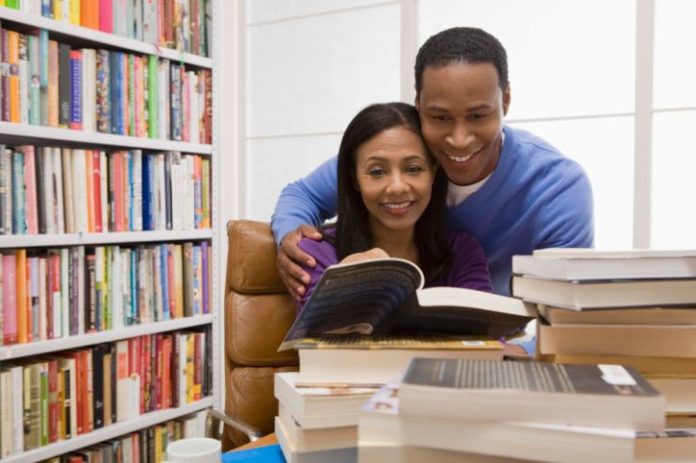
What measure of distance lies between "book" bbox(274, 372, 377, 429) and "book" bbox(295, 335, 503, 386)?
4 centimetres

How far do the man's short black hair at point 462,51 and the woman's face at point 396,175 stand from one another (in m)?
0.12

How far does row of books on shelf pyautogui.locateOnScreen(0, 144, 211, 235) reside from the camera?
6.17 ft

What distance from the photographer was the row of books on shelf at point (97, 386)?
1.88 m

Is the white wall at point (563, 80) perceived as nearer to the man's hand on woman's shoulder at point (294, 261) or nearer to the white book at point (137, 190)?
the white book at point (137, 190)

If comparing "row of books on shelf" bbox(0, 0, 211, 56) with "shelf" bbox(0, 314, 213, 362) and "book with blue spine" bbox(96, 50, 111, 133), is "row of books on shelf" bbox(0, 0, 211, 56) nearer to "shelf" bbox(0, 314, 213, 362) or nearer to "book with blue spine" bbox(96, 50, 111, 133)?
"book with blue spine" bbox(96, 50, 111, 133)

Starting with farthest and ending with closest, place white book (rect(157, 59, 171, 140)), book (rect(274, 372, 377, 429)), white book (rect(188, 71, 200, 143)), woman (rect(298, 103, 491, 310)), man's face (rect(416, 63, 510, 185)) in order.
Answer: white book (rect(188, 71, 200, 143)), white book (rect(157, 59, 171, 140)), woman (rect(298, 103, 491, 310)), man's face (rect(416, 63, 510, 185)), book (rect(274, 372, 377, 429))

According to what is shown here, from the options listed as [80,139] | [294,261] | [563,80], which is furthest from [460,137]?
[80,139]

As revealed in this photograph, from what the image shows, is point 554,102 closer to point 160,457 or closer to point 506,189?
point 506,189

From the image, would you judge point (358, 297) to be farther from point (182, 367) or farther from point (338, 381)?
point (182, 367)

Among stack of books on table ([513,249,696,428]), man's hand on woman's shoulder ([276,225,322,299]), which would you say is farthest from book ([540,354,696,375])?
man's hand on woman's shoulder ([276,225,322,299])

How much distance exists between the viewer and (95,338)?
2.06 m

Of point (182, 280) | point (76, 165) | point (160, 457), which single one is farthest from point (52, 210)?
point (160, 457)

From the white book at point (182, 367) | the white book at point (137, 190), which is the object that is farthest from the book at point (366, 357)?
the white book at point (182, 367)

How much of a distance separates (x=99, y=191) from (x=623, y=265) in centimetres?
178
